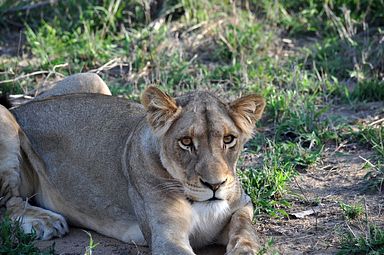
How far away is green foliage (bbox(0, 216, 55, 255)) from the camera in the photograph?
4.97 metres

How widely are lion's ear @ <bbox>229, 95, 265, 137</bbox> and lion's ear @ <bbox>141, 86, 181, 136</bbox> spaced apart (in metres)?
0.31

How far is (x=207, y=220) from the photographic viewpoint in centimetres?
495

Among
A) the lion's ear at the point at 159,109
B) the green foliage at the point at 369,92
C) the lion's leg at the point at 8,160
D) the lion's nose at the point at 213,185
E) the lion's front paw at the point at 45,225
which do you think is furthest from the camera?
the green foliage at the point at 369,92

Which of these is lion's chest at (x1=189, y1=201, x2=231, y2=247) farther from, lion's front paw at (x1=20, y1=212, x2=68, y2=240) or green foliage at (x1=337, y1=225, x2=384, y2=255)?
lion's front paw at (x1=20, y1=212, x2=68, y2=240)

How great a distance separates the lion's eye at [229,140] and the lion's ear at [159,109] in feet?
1.00

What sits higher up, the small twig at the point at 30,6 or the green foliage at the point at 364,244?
the green foliage at the point at 364,244

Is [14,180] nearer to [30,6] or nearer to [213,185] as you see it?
[213,185]

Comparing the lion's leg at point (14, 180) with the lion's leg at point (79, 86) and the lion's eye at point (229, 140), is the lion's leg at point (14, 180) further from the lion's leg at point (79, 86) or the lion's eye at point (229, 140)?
the lion's eye at point (229, 140)

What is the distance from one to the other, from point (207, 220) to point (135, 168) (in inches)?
21.7

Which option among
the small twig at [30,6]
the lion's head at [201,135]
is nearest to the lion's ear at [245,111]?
the lion's head at [201,135]

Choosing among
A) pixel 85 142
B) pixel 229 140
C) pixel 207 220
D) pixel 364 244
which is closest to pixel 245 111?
pixel 229 140

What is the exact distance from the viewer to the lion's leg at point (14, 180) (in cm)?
554

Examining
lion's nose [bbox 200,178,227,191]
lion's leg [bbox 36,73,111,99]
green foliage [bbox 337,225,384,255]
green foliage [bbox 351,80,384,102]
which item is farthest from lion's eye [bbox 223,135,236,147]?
green foliage [bbox 351,80,384,102]

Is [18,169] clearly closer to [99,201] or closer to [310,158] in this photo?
[99,201]
